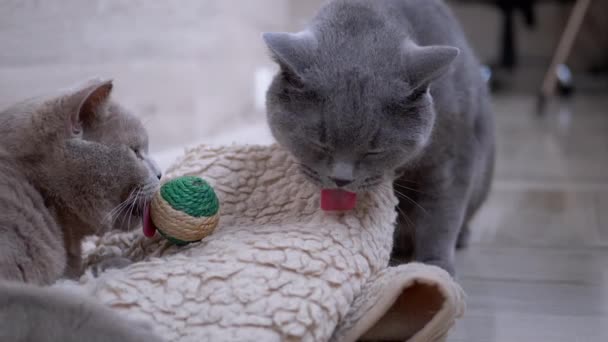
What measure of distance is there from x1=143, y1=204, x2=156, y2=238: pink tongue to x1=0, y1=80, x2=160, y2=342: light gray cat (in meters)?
0.02

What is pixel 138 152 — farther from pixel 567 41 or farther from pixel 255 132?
pixel 567 41

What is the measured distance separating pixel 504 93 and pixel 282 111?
5.50 meters

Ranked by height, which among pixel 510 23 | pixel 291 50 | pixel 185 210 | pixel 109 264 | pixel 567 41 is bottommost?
pixel 510 23

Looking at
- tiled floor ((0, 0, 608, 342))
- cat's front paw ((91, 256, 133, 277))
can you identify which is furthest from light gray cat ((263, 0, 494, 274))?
cat's front paw ((91, 256, 133, 277))

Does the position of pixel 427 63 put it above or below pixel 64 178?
above

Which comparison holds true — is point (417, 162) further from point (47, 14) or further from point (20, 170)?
point (47, 14)

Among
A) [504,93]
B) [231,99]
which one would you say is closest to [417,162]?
[231,99]

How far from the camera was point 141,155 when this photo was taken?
128 cm

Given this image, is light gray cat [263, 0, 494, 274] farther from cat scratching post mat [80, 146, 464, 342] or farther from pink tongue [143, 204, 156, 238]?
pink tongue [143, 204, 156, 238]

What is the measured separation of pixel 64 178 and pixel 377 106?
594mm

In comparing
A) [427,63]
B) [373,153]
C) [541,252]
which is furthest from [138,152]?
[541,252]

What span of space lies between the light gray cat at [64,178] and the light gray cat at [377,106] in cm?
32

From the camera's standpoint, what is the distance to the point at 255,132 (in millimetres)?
2961

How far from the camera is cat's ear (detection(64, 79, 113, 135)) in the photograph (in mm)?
1135
